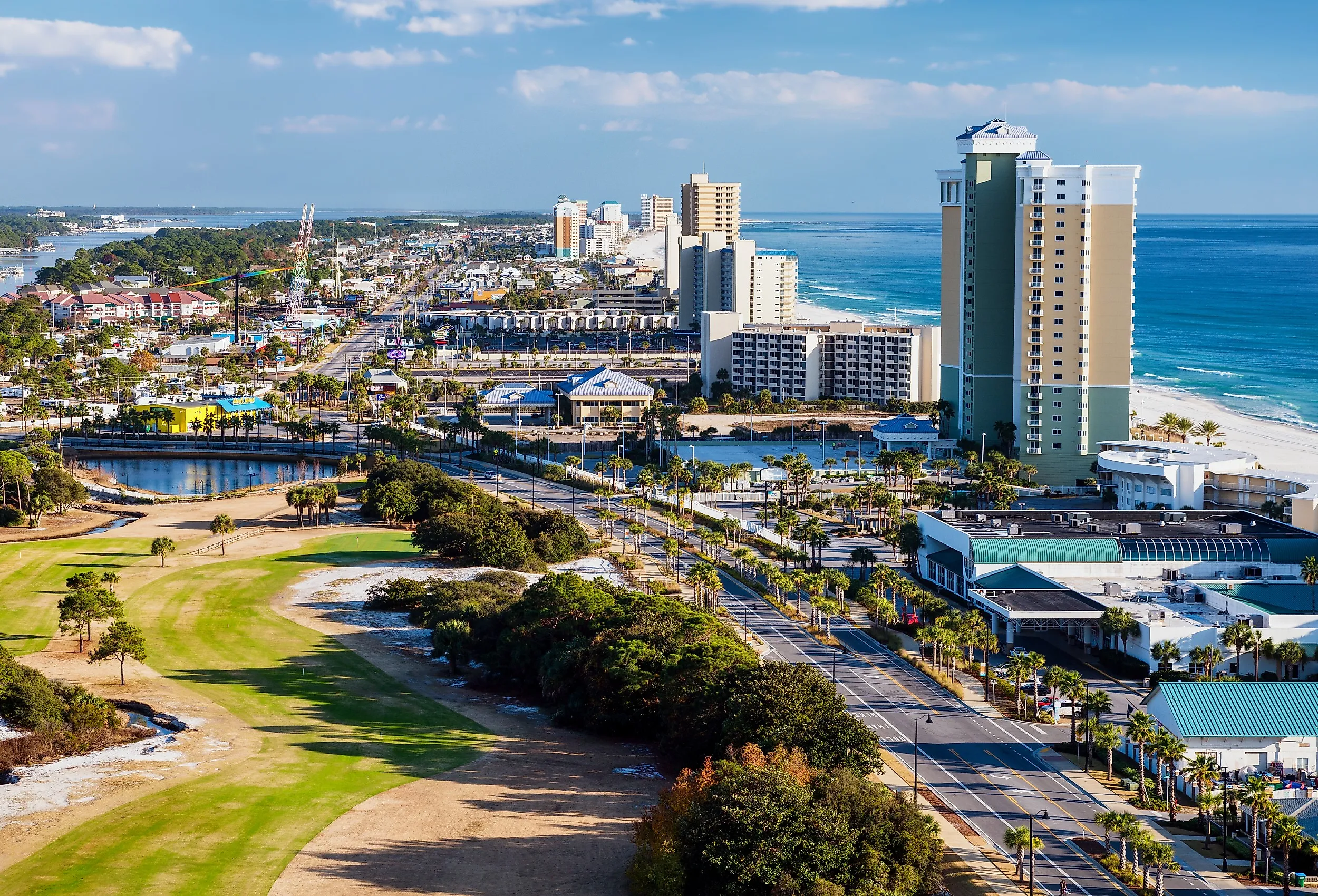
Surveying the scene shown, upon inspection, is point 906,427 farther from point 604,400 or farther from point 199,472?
point 199,472

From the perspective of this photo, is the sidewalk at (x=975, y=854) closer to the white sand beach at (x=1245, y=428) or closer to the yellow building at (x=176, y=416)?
the white sand beach at (x=1245, y=428)

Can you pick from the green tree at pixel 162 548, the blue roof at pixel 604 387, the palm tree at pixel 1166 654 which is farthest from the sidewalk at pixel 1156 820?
the blue roof at pixel 604 387

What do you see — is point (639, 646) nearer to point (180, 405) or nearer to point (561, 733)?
point (561, 733)

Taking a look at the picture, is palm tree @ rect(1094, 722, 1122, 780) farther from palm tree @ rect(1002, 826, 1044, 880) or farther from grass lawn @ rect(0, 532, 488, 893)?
grass lawn @ rect(0, 532, 488, 893)

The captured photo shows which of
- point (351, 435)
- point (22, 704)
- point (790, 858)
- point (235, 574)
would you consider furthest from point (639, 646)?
point (351, 435)

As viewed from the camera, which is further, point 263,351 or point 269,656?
point 263,351

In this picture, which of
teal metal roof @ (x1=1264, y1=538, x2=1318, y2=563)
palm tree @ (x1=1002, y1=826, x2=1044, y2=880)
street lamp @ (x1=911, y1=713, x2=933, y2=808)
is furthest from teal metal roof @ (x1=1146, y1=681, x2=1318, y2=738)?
teal metal roof @ (x1=1264, y1=538, x2=1318, y2=563)
